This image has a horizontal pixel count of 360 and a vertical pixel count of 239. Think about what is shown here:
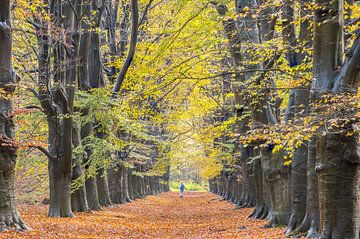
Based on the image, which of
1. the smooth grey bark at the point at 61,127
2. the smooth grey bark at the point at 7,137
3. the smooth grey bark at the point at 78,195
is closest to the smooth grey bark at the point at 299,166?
the smooth grey bark at the point at 7,137

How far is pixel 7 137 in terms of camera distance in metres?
11.8

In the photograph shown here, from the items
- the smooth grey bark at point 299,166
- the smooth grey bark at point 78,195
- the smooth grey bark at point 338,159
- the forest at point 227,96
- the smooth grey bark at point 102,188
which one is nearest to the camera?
the smooth grey bark at point 338,159

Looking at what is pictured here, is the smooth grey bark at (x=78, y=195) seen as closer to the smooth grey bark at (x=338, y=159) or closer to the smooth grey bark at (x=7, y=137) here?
the smooth grey bark at (x=7, y=137)

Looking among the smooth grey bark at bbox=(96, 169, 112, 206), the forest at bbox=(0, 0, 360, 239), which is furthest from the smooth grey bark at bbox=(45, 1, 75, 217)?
the smooth grey bark at bbox=(96, 169, 112, 206)

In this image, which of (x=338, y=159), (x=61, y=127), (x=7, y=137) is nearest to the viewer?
(x=338, y=159)

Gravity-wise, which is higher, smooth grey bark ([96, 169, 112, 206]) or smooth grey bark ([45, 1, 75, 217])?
smooth grey bark ([45, 1, 75, 217])

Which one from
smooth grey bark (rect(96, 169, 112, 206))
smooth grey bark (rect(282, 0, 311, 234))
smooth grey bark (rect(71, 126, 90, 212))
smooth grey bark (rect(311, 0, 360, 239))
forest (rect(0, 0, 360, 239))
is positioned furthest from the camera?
smooth grey bark (rect(96, 169, 112, 206))

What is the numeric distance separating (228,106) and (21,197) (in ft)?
44.1

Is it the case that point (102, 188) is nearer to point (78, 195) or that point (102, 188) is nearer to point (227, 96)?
point (78, 195)

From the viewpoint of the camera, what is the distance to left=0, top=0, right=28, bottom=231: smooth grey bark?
11789 millimetres

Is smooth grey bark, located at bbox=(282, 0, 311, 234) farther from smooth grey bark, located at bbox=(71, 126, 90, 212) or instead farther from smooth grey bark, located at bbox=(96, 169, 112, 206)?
smooth grey bark, located at bbox=(96, 169, 112, 206)

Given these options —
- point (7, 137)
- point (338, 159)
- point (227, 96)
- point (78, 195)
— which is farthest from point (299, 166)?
point (78, 195)

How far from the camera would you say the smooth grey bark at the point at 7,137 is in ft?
A: 38.7

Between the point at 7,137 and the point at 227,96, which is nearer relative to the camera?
the point at 7,137
